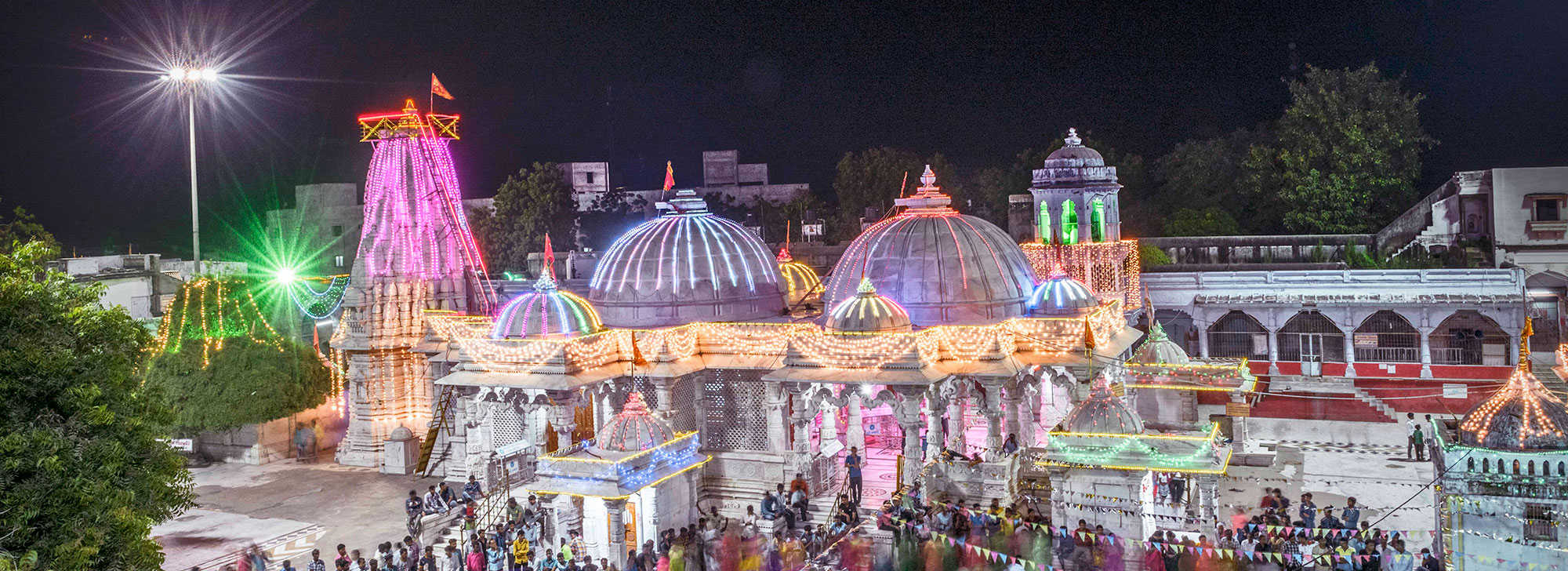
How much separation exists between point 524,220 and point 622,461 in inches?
1494

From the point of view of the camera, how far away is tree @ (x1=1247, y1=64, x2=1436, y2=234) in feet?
150

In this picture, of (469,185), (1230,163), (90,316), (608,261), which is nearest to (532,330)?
(608,261)

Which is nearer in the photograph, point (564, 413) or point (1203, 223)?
point (564, 413)

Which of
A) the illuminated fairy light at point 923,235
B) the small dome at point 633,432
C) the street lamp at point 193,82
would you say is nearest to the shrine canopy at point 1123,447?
the small dome at point 633,432

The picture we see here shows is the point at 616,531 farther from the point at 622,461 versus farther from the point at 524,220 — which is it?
the point at 524,220

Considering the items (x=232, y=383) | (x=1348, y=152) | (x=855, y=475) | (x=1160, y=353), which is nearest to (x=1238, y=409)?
(x=1160, y=353)

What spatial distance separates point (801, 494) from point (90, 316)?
1315cm

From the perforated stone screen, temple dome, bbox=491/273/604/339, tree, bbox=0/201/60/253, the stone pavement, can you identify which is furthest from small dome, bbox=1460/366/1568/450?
tree, bbox=0/201/60/253

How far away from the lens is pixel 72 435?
39.3 ft

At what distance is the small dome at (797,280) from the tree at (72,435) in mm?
18988

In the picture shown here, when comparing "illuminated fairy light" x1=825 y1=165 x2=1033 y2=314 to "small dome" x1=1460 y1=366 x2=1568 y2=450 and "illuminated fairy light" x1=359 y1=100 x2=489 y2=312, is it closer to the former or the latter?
"illuminated fairy light" x1=359 y1=100 x2=489 y2=312

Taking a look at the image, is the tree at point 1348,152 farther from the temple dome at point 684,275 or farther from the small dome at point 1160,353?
the temple dome at point 684,275

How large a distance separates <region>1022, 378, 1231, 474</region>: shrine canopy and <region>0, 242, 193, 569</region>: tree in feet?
41.7

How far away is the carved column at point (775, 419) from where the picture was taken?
81.1 ft
